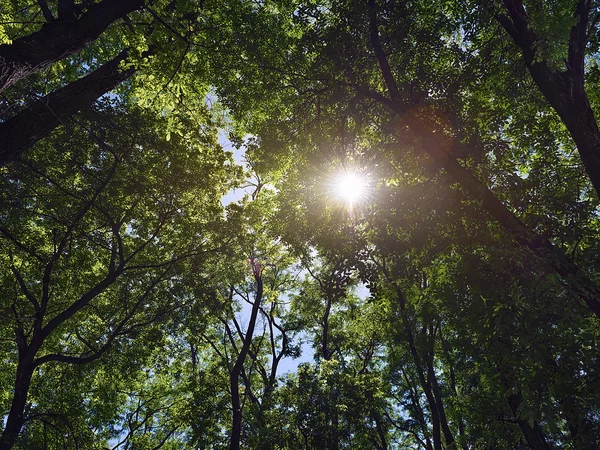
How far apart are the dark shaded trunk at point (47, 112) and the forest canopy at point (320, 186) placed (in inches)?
2.0

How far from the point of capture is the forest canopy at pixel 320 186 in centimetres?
526

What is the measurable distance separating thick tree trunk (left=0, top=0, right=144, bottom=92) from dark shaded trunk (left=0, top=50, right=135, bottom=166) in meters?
0.54

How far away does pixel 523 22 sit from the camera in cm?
575

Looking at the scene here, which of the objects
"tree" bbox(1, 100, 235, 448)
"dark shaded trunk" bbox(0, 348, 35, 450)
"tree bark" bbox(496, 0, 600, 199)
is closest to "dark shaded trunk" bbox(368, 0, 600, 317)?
"tree bark" bbox(496, 0, 600, 199)

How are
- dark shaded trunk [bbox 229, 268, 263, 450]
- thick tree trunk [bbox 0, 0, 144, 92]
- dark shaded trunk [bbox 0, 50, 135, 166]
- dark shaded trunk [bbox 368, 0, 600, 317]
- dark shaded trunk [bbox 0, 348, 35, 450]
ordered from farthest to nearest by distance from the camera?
dark shaded trunk [bbox 229, 268, 263, 450]
dark shaded trunk [bbox 0, 348, 35, 450]
dark shaded trunk [bbox 0, 50, 135, 166]
thick tree trunk [bbox 0, 0, 144, 92]
dark shaded trunk [bbox 368, 0, 600, 317]

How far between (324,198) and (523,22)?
565 centimetres

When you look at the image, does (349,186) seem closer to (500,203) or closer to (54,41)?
(500,203)

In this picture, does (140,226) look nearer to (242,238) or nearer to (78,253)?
(78,253)

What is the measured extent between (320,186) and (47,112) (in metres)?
6.52

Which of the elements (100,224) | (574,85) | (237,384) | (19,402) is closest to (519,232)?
(574,85)

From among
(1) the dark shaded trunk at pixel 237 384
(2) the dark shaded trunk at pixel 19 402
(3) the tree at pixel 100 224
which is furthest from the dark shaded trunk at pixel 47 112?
(1) the dark shaded trunk at pixel 237 384

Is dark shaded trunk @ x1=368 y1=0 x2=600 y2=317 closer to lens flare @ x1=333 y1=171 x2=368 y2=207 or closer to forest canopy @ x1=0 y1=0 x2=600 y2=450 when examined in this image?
forest canopy @ x1=0 y1=0 x2=600 y2=450

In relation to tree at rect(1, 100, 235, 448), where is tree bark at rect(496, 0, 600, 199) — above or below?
below

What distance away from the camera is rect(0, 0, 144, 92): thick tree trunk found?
5.22m
